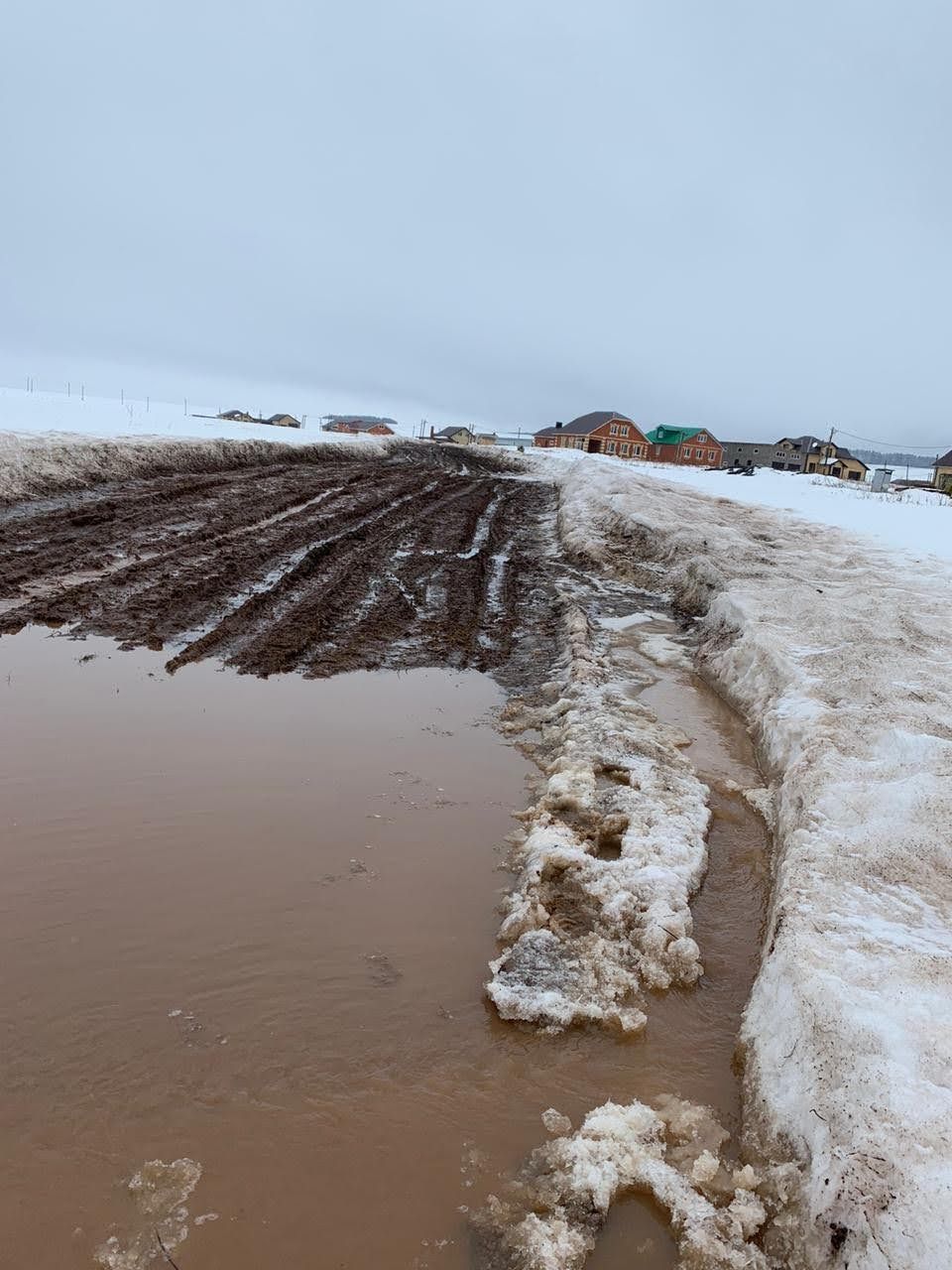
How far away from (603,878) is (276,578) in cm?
726

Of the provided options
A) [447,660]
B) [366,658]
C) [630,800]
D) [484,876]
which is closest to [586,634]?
[447,660]

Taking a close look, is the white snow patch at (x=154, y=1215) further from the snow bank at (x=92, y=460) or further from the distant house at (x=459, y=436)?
the distant house at (x=459, y=436)

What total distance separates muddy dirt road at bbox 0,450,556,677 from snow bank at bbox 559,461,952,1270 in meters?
2.99

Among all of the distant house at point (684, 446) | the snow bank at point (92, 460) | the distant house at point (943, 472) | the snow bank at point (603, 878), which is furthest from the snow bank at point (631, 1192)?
the distant house at point (684, 446)

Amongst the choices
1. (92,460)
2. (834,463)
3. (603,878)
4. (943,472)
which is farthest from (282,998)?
(834,463)

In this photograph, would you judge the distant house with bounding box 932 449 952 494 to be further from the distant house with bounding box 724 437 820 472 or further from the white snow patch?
the white snow patch

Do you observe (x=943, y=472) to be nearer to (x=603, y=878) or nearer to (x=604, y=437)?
(x=604, y=437)

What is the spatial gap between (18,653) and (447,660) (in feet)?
13.8

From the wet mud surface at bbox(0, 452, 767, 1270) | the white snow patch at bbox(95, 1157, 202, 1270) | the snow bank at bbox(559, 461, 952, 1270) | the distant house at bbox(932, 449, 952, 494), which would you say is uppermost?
the distant house at bbox(932, 449, 952, 494)

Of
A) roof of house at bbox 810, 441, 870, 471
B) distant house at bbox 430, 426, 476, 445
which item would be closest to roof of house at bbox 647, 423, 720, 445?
roof of house at bbox 810, 441, 870, 471

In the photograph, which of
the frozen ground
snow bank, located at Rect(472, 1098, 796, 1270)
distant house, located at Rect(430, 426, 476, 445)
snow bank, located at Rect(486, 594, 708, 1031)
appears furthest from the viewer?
distant house, located at Rect(430, 426, 476, 445)

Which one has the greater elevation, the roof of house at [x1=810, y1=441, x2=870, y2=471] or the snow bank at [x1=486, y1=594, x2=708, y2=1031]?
the roof of house at [x1=810, y1=441, x2=870, y2=471]

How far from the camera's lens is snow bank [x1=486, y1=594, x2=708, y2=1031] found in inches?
138

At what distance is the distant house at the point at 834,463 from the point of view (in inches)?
3123
